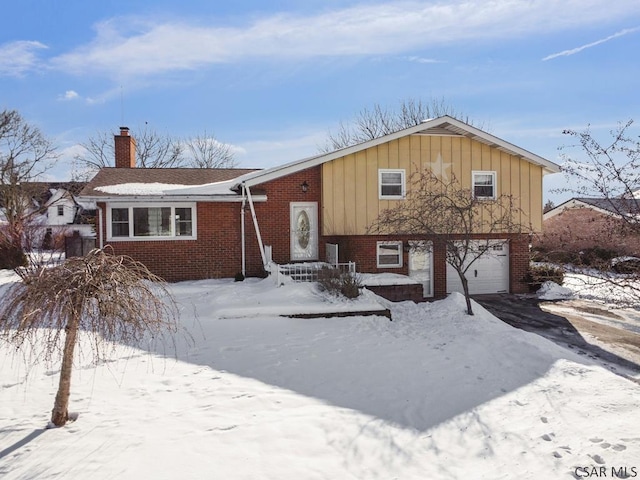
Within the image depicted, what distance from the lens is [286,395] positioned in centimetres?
552

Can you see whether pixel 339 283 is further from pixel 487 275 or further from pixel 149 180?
pixel 149 180

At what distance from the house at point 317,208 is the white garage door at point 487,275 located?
0.05 m

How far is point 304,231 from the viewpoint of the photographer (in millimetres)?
14516

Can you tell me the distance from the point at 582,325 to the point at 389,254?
19.4 ft

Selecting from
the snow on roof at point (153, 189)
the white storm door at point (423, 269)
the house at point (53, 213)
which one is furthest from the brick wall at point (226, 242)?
the house at point (53, 213)

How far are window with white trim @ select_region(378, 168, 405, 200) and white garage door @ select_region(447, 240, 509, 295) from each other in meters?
3.13

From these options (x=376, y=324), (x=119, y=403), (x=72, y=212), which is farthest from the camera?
(x=72, y=212)

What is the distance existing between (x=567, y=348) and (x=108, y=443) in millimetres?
8108

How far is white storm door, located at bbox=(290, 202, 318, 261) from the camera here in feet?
47.3

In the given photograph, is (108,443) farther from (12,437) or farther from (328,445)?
(328,445)

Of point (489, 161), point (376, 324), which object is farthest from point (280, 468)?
point (489, 161)

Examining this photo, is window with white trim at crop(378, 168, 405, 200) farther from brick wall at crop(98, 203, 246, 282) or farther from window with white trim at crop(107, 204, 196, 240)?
window with white trim at crop(107, 204, 196, 240)

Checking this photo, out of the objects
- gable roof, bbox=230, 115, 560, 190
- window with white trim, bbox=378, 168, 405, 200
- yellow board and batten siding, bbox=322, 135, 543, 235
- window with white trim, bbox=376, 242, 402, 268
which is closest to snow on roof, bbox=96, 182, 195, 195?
gable roof, bbox=230, 115, 560, 190

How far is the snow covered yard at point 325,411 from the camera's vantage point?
12.7 feet
